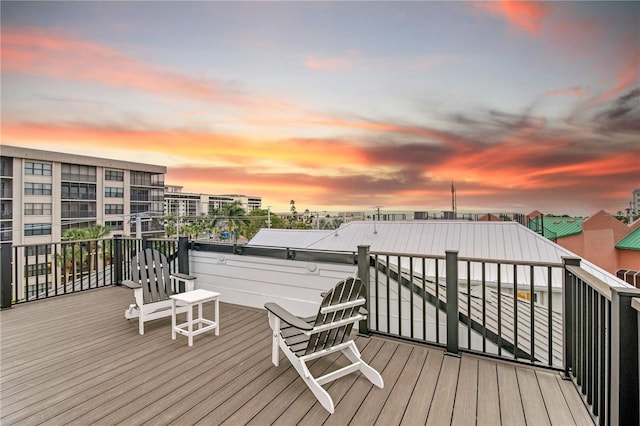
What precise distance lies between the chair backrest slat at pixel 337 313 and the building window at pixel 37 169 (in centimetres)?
3598

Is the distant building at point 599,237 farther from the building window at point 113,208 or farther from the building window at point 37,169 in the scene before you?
the building window at point 37,169

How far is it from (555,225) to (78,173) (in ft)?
126

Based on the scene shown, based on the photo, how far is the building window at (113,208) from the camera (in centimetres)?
3250

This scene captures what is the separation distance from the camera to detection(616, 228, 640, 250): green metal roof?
27.7ft

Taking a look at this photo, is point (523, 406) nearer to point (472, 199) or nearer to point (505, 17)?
point (505, 17)

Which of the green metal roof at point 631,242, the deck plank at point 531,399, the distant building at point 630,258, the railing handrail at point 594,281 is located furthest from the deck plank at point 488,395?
the green metal roof at point 631,242

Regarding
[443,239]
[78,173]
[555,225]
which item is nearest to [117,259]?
[443,239]

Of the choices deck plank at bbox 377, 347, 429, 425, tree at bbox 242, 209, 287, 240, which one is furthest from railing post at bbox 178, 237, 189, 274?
tree at bbox 242, 209, 287, 240

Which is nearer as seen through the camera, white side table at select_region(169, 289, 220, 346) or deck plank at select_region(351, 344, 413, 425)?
deck plank at select_region(351, 344, 413, 425)

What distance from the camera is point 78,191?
98.8 ft

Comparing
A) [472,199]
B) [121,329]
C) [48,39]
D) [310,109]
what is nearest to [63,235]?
[48,39]

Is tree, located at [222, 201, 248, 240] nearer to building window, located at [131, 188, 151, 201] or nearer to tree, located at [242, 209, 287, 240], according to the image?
tree, located at [242, 209, 287, 240]

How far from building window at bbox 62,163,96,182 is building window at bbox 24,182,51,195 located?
166 cm

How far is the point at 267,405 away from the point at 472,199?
1319 centimetres
